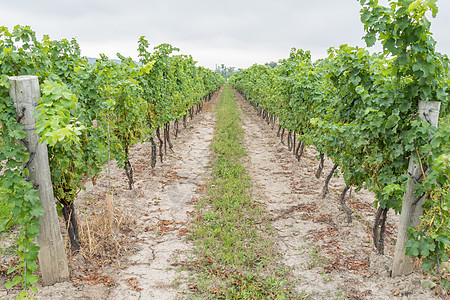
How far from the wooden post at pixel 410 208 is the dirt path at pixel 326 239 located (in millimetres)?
146

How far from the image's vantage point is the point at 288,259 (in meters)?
4.62

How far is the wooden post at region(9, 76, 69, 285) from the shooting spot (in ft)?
10.1

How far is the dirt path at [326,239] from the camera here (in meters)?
3.79

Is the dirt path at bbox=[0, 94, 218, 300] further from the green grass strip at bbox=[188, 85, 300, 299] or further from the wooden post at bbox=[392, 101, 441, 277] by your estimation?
the wooden post at bbox=[392, 101, 441, 277]

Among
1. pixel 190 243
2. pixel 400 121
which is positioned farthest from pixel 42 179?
pixel 400 121

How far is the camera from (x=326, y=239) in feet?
16.9

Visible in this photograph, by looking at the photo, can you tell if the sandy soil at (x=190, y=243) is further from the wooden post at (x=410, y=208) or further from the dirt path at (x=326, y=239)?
the wooden post at (x=410, y=208)

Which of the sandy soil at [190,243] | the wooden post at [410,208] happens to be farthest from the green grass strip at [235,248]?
the wooden post at [410,208]

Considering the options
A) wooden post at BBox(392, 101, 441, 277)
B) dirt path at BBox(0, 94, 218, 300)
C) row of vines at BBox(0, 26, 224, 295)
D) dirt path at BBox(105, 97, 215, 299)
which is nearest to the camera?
row of vines at BBox(0, 26, 224, 295)

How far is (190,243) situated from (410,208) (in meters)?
3.32

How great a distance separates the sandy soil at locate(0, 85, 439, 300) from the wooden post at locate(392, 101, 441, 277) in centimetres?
16

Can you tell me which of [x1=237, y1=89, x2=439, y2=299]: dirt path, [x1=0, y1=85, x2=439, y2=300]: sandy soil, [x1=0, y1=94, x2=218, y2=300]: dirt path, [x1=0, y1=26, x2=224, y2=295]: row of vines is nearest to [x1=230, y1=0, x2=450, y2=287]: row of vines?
[x1=237, y1=89, x2=439, y2=299]: dirt path

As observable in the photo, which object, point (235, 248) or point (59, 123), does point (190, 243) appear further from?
point (59, 123)

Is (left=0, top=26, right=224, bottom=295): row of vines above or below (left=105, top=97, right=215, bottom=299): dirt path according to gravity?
above
